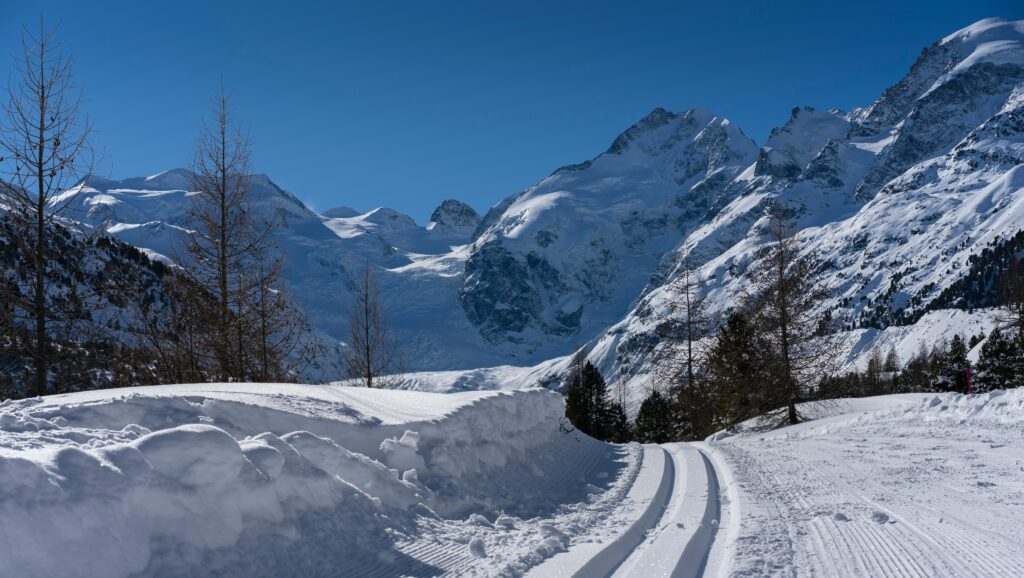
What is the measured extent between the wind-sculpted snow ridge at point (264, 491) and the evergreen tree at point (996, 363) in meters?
39.8

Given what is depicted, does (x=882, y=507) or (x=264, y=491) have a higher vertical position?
(x=264, y=491)

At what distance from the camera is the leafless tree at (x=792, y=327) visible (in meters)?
22.1

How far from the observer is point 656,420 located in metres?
49.0

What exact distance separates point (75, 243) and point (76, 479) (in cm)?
835

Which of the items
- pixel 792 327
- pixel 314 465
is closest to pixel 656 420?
pixel 792 327

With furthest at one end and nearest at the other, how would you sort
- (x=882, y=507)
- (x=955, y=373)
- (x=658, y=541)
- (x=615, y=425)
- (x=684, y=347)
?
(x=615, y=425)
(x=955, y=373)
(x=684, y=347)
(x=882, y=507)
(x=658, y=541)

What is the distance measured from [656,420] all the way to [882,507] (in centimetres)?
4417

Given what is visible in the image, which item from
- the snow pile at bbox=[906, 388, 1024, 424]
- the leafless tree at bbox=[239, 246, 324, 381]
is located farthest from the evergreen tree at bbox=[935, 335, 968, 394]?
the leafless tree at bbox=[239, 246, 324, 381]

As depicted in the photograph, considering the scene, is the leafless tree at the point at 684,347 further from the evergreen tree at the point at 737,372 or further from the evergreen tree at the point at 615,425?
the evergreen tree at the point at 615,425

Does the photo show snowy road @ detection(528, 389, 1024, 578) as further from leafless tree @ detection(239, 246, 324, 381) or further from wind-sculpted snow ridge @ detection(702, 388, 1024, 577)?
leafless tree @ detection(239, 246, 324, 381)

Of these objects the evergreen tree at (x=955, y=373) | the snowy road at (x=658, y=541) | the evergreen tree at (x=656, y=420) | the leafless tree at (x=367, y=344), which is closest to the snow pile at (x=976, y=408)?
the snowy road at (x=658, y=541)

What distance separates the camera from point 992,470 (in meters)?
8.16

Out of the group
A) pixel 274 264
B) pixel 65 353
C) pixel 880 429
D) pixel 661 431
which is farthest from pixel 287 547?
pixel 661 431

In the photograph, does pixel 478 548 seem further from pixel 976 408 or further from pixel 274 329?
pixel 976 408
